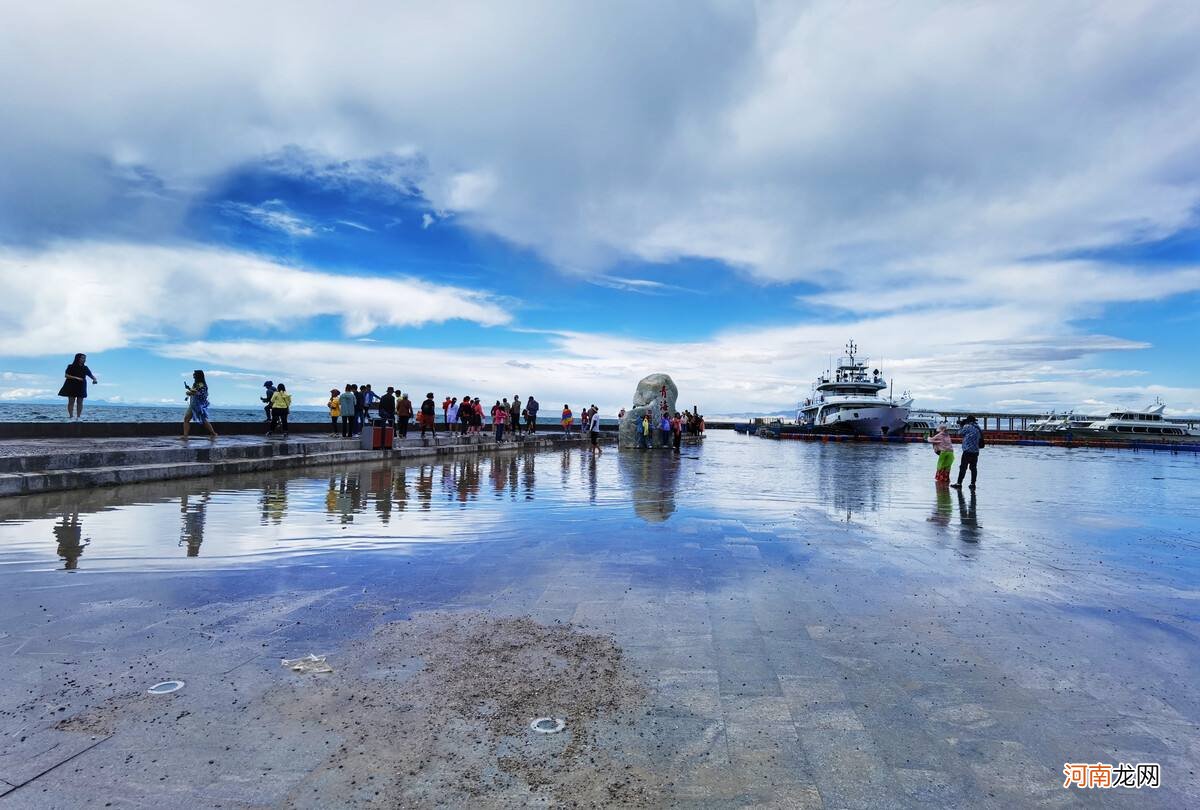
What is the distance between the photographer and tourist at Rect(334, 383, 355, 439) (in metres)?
21.6

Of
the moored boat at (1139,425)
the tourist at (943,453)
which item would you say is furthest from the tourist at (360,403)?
the moored boat at (1139,425)

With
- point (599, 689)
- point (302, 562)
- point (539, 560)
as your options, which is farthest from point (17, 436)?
point (599, 689)

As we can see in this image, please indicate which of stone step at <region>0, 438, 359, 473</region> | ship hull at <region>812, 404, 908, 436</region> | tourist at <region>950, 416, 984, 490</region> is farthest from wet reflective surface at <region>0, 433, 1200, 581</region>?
ship hull at <region>812, 404, 908, 436</region>

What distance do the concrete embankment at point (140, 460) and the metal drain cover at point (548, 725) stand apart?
35.0 feet

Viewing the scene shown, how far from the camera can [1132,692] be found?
3.68 metres

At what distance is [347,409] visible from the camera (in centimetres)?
2156

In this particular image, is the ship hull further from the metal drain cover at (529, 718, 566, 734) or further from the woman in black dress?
the metal drain cover at (529, 718, 566, 734)

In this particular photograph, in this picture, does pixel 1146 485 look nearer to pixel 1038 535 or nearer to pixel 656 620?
pixel 1038 535

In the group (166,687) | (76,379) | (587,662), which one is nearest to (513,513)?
(587,662)

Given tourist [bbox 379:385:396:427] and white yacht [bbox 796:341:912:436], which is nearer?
tourist [bbox 379:385:396:427]

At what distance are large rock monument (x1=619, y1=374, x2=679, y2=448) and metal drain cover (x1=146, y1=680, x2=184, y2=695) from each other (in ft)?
84.6

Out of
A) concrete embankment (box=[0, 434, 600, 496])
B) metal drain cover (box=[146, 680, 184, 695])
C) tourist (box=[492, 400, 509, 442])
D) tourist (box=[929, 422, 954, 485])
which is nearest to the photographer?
metal drain cover (box=[146, 680, 184, 695])

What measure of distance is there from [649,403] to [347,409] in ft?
43.9

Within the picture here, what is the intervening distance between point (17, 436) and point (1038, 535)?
76.1 ft
